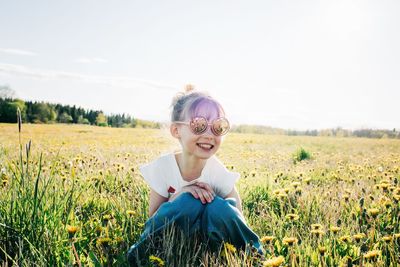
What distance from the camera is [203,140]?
9.62ft

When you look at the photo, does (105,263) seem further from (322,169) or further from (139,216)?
(322,169)

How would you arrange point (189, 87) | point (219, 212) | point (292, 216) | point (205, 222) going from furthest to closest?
point (189, 87) < point (292, 216) < point (205, 222) < point (219, 212)

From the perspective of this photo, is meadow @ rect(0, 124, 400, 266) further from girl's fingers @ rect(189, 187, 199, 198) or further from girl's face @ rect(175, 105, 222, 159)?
girl's face @ rect(175, 105, 222, 159)

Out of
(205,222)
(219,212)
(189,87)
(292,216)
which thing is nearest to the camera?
(219,212)

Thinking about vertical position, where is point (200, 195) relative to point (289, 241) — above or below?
above

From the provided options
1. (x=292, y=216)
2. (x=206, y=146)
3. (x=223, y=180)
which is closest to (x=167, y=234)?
(x=206, y=146)

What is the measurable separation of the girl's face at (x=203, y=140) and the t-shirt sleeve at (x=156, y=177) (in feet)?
1.20

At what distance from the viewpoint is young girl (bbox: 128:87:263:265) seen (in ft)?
8.14

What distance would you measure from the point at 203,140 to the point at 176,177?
18.9 inches

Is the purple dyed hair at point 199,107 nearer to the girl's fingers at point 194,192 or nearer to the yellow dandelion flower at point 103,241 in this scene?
the girl's fingers at point 194,192

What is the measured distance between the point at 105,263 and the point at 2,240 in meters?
0.68

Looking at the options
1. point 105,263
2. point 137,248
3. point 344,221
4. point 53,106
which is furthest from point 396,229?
point 53,106

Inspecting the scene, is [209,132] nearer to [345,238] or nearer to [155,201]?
[155,201]

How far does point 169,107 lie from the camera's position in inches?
135
